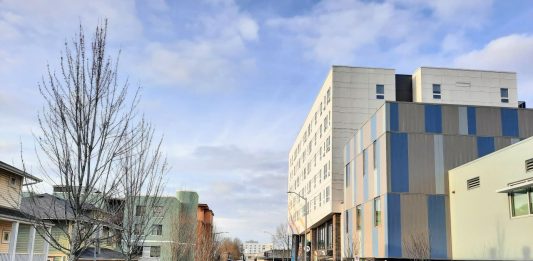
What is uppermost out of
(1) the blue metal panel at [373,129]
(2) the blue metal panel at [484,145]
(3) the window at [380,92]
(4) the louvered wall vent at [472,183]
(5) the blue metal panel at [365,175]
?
(3) the window at [380,92]

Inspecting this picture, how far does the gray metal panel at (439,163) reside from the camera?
34219 millimetres

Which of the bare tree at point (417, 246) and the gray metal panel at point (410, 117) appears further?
the gray metal panel at point (410, 117)

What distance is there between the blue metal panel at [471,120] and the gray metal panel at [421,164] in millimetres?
2685

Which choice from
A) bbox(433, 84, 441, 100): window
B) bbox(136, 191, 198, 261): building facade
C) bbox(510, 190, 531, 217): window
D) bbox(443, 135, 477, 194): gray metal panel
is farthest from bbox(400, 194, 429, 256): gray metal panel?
bbox(136, 191, 198, 261): building facade

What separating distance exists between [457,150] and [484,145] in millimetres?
1940

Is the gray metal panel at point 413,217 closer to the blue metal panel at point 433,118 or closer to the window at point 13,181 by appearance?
the blue metal panel at point 433,118

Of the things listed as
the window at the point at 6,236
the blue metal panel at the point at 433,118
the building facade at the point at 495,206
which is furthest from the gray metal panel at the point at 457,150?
the window at the point at 6,236

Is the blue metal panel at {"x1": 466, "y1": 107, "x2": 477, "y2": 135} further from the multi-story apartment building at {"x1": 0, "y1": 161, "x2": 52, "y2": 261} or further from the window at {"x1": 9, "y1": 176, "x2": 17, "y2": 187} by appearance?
the window at {"x1": 9, "y1": 176, "x2": 17, "y2": 187}

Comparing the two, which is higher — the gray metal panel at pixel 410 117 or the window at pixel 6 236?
the gray metal panel at pixel 410 117

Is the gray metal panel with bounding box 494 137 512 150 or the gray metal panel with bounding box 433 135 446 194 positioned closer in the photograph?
the gray metal panel with bounding box 433 135 446 194

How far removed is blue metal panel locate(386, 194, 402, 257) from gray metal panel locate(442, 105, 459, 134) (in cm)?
556

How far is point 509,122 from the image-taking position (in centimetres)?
3581

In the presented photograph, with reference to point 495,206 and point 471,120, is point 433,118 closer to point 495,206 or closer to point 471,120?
point 471,120

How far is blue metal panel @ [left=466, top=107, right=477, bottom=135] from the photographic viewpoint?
35281 millimetres
